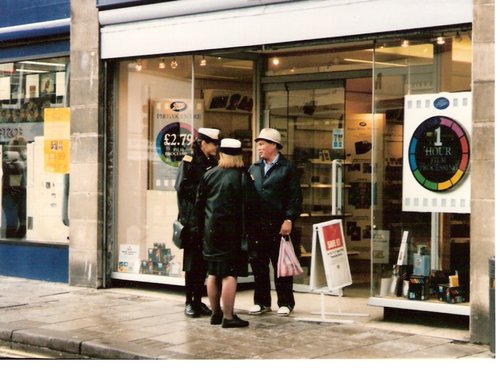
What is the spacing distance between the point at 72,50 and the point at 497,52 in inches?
261

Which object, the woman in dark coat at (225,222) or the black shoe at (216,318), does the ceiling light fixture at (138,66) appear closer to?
the woman in dark coat at (225,222)

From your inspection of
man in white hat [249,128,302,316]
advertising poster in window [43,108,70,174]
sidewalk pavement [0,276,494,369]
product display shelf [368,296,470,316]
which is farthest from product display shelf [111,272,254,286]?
product display shelf [368,296,470,316]

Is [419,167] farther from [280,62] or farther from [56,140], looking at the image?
[56,140]

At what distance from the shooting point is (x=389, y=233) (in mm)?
10641

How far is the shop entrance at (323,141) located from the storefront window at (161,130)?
533 millimetres

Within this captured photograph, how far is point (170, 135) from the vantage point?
42.1 ft

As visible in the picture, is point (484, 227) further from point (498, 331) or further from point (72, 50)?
point (72, 50)

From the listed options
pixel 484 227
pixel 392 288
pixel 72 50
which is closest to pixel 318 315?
pixel 392 288

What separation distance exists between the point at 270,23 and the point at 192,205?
96.2 inches

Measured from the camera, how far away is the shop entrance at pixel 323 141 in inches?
505

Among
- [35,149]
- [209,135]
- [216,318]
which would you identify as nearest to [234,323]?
[216,318]

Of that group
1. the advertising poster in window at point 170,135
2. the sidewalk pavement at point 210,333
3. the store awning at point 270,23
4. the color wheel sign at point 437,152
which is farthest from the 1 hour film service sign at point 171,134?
the color wheel sign at point 437,152

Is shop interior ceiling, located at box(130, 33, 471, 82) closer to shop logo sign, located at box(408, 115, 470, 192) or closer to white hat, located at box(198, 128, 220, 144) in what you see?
white hat, located at box(198, 128, 220, 144)

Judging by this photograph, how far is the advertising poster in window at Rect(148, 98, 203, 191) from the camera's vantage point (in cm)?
1263
